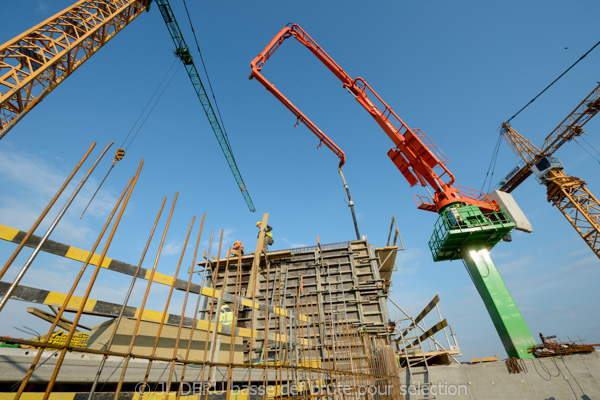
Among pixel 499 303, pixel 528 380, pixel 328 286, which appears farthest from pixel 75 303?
pixel 499 303

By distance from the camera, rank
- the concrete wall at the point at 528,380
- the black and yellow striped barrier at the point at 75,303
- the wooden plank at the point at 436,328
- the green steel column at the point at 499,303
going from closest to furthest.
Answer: the black and yellow striped barrier at the point at 75,303 < the concrete wall at the point at 528,380 < the wooden plank at the point at 436,328 < the green steel column at the point at 499,303

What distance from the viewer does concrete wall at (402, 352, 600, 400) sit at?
9281mm

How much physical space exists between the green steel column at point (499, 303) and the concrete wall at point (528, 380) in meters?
1.11

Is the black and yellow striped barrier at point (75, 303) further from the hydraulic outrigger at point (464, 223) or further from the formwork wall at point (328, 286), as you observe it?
the hydraulic outrigger at point (464, 223)

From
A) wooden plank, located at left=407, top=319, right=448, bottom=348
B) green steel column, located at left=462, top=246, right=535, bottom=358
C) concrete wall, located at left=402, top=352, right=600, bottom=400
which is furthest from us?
green steel column, located at left=462, top=246, right=535, bottom=358

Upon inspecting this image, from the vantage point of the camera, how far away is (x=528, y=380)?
31.6ft

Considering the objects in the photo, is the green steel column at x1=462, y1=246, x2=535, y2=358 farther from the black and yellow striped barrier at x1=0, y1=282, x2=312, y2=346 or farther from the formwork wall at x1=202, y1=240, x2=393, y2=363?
the black and yellow striped barrier at x1=0, y1=282, x2=312, y2=346

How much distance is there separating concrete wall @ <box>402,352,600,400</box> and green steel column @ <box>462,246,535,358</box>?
1111 mm

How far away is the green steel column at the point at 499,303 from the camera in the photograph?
37.2 feet

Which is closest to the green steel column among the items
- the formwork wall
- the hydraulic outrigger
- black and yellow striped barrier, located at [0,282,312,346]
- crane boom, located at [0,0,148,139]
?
the hydraulic outrigger

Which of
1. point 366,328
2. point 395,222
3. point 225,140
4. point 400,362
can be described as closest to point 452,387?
point 400,362

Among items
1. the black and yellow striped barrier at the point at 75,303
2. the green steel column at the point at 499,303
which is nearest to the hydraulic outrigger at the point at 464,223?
the green steel column at the point at 499,303

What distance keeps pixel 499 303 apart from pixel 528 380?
3.61 metres

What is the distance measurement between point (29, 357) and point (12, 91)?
66.0ft
